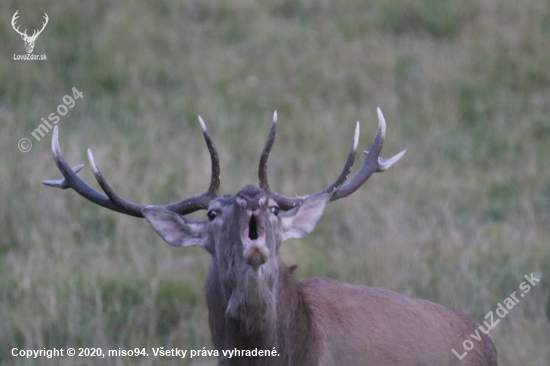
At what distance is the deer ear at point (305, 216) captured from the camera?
13.3 ft

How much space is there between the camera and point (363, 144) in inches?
372

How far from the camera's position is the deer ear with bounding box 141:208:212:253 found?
13.5ft

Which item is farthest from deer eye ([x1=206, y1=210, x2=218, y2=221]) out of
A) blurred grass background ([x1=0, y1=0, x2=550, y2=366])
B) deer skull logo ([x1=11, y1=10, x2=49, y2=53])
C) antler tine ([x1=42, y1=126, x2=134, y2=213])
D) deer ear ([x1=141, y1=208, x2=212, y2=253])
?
deer skull logo ([x1=11, y1=10, x2=49, y2=53])

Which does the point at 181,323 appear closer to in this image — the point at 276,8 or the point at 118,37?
the point at 118,37

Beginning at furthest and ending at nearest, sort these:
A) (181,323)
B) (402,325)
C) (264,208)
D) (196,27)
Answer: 1. (196,27)
2. (181,323)
3. (402,325)
4. (264,208)

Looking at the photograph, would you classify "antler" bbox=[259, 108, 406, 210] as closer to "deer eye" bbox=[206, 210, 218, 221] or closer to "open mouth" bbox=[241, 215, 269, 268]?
"deer eye" bbox=[206, 210, 218, 221]

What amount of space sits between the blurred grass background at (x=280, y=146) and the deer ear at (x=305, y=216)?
1618 mm

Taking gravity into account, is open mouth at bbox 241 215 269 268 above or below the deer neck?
above

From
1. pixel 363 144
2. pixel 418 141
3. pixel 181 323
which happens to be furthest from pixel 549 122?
pixel 181 323

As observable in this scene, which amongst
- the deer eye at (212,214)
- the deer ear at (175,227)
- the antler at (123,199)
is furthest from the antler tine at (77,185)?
the deer eye at (212,214)

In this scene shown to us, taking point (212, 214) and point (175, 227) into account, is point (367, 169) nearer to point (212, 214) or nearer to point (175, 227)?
point (212, 214)

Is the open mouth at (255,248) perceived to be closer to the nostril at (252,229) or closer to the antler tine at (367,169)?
the nostril at (252,229)

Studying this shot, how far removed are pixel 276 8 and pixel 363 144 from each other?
4.51 metres

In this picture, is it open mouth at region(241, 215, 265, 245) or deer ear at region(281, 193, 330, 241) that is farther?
deer ear at region(281, 193, 330, 241)
